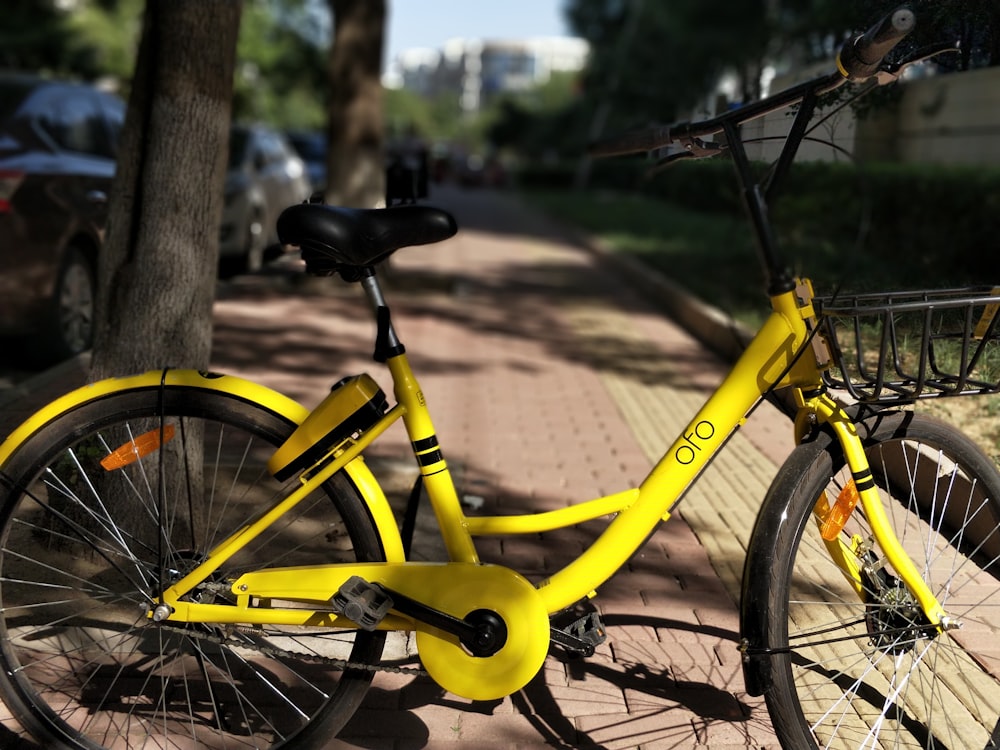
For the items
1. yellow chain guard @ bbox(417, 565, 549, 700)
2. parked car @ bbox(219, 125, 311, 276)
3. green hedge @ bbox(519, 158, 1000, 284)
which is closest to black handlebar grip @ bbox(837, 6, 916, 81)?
yellow chain guard @ bbox(417, 565, 549, 700)

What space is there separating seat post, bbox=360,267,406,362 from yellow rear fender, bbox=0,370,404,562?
0.78 ft

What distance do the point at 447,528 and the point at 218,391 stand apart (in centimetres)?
64

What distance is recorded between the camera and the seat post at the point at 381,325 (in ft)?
9.05

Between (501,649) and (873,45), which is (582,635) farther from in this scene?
(873,45)

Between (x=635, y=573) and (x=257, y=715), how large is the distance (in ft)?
5.46

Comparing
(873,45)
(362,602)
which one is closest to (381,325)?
(362,602)

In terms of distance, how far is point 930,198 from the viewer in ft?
37.6

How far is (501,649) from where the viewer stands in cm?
274

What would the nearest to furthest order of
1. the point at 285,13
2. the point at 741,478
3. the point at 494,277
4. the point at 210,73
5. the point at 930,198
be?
the point at 210,73, the point at 741,478, the point at 930,198, the point at 494,277, the point at 285,13

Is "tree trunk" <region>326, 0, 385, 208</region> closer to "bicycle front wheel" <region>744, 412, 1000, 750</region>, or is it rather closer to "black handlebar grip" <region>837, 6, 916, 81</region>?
"bicycle front wheel" <region>744, 412, 1000, 750</region>

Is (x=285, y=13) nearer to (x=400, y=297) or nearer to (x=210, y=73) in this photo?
(x=400, y=297)

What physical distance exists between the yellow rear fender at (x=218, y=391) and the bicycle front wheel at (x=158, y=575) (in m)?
0.02

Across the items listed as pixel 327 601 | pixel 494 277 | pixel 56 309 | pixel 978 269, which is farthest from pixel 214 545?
pixel 494 277

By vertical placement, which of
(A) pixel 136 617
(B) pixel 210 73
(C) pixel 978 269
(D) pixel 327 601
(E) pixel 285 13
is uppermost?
(E) pixel 285 13
